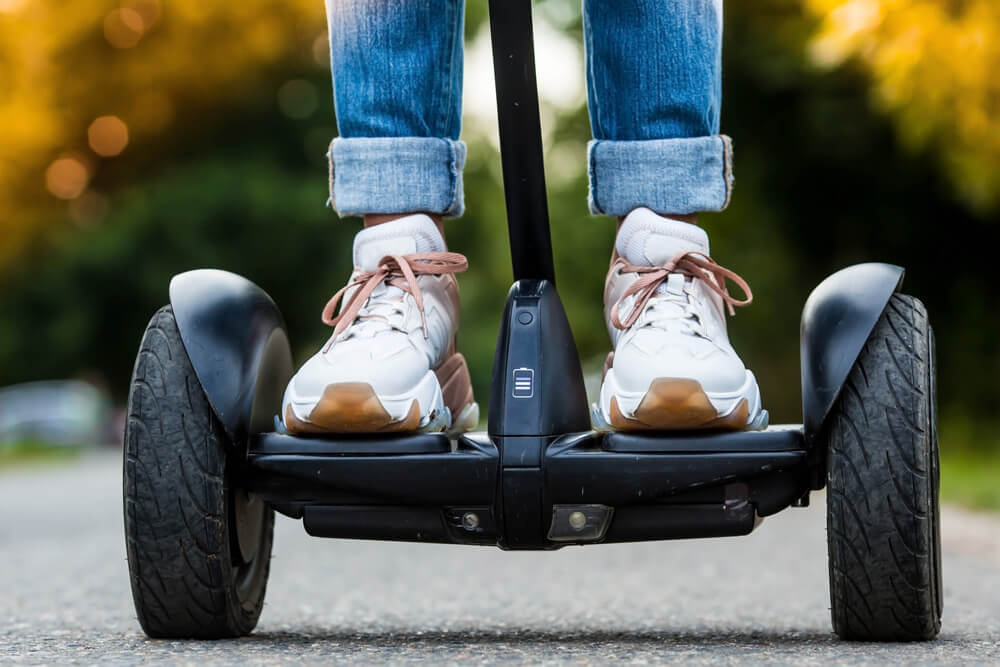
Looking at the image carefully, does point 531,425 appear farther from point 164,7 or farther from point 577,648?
point 164,7

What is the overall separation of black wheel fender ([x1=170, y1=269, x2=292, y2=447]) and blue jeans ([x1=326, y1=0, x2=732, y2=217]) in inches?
8.1

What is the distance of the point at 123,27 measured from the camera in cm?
1684

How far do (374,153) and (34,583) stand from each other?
1797 mm

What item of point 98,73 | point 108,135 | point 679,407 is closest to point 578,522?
point 679,407

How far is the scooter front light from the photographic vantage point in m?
1.89

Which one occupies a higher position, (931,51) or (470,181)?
(931,51)

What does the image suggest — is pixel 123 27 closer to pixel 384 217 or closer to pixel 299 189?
pixel 299 189

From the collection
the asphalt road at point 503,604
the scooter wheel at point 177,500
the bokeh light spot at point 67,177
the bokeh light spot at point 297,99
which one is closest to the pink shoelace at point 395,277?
the scooter wheel at point 177,500

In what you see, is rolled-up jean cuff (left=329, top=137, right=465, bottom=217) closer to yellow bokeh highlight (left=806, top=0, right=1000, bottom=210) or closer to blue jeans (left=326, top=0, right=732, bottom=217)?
blue jeans (left=326, top=0, right=732, bottom=217)

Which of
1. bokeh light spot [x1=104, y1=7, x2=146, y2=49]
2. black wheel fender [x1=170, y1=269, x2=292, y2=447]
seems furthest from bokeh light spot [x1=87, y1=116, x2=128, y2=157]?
black wheel fender [x1=170, y1=269, x2=292, y2=447]

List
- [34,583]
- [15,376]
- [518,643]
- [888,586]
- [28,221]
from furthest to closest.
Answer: [15,376]
[28,221]
[34,583]
[518,643]
[888,586]

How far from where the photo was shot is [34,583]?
3357 millimetres

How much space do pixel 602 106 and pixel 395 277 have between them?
0.40m

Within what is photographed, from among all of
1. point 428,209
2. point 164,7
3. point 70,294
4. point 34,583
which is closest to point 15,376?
point 70,294
